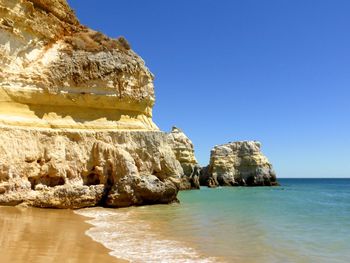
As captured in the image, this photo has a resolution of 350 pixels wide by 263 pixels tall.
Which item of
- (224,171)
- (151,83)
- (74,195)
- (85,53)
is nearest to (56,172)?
(74,195)

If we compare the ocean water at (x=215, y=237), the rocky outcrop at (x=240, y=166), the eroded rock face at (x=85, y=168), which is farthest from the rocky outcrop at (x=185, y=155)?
the ocean water at (x=215, y=237)

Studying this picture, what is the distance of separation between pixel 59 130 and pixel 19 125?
167cm

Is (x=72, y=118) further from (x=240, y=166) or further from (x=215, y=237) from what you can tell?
(x=240, y=166)

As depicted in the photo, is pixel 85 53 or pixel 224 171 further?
pixel 224 171

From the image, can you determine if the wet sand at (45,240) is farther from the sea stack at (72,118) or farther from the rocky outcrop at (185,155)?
the rocky outcrop at (185,155)

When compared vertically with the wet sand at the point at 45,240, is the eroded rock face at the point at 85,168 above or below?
above

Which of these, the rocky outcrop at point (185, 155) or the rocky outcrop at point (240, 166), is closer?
the rocky outcrop at point (185, 155)

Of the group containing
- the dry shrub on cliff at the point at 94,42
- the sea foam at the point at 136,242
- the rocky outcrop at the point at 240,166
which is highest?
the dry shrub on cliff at the point at 94,42

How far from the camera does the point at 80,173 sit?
1772cm

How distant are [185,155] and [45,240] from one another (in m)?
41.8

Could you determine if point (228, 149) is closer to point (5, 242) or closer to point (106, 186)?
point (106, 186)

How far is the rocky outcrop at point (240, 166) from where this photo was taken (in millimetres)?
61469

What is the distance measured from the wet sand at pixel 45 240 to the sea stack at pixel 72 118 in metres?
3.20

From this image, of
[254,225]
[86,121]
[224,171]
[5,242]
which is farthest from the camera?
[224,171]
